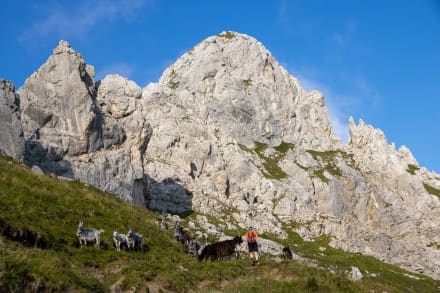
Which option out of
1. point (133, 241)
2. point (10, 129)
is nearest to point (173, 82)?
point (10, 129)

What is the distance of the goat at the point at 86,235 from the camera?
977 inches

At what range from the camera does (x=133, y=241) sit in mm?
26547

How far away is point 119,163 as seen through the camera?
3081 inches

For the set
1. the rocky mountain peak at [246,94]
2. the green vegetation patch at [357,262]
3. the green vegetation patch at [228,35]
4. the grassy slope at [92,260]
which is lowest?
the grassy slope at [92,260]

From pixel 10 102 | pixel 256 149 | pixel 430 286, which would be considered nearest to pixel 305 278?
pixel 10 102

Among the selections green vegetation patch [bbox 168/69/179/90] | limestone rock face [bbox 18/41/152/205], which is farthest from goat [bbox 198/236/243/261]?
green vegetation patch [bbox 168/69/179/90]

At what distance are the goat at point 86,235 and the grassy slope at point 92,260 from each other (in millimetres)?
355

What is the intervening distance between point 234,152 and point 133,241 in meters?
101

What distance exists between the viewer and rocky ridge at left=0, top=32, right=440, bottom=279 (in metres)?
79.1

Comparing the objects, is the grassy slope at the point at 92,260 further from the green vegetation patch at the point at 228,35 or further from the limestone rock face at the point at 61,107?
the green vegetation patch at the point at 228,35

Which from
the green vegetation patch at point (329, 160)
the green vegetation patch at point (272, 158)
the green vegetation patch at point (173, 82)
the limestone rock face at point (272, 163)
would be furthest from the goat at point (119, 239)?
the green vegetation patch at point (173, 82)

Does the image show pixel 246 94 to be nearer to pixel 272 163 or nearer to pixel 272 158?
pixel 272 158

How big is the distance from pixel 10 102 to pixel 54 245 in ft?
133

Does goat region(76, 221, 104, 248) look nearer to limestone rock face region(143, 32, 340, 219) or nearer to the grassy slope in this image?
the grassy slope
